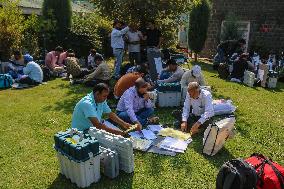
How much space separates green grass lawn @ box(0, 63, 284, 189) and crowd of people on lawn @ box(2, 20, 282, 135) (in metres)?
0.68

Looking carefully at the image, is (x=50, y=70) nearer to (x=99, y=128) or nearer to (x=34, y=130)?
(x=34, y=130)

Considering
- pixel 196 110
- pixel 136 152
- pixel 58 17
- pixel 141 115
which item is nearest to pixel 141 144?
pixel 136 152

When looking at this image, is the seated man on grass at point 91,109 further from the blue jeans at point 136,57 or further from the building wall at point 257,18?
the building wall at point 257,18

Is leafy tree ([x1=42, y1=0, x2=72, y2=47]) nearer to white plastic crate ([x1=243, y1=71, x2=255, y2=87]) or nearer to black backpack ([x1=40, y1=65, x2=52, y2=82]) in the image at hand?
black backpack ([x1=40, y1=65, x2=52, y2=82])

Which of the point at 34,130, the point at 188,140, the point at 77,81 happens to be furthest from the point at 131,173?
the point at 77,81

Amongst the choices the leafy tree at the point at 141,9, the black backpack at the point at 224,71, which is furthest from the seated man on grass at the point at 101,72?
the black backpack at the point at 224,71

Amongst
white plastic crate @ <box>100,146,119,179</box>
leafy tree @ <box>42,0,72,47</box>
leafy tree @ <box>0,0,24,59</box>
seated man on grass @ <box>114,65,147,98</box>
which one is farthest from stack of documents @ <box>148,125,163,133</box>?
leafy tree @ <box>42,0,72,47</box>

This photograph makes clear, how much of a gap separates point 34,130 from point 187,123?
11.1ft

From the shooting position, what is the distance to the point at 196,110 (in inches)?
281

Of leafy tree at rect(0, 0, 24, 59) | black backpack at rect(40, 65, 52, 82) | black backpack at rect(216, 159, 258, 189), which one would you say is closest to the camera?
black backpack at rect(216, 159, 258, 189)

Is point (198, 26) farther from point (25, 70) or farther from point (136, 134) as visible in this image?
point (136, 134)

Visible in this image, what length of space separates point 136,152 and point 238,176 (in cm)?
230

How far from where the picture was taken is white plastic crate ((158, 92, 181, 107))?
888 cm

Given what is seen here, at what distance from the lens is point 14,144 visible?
6.58m
